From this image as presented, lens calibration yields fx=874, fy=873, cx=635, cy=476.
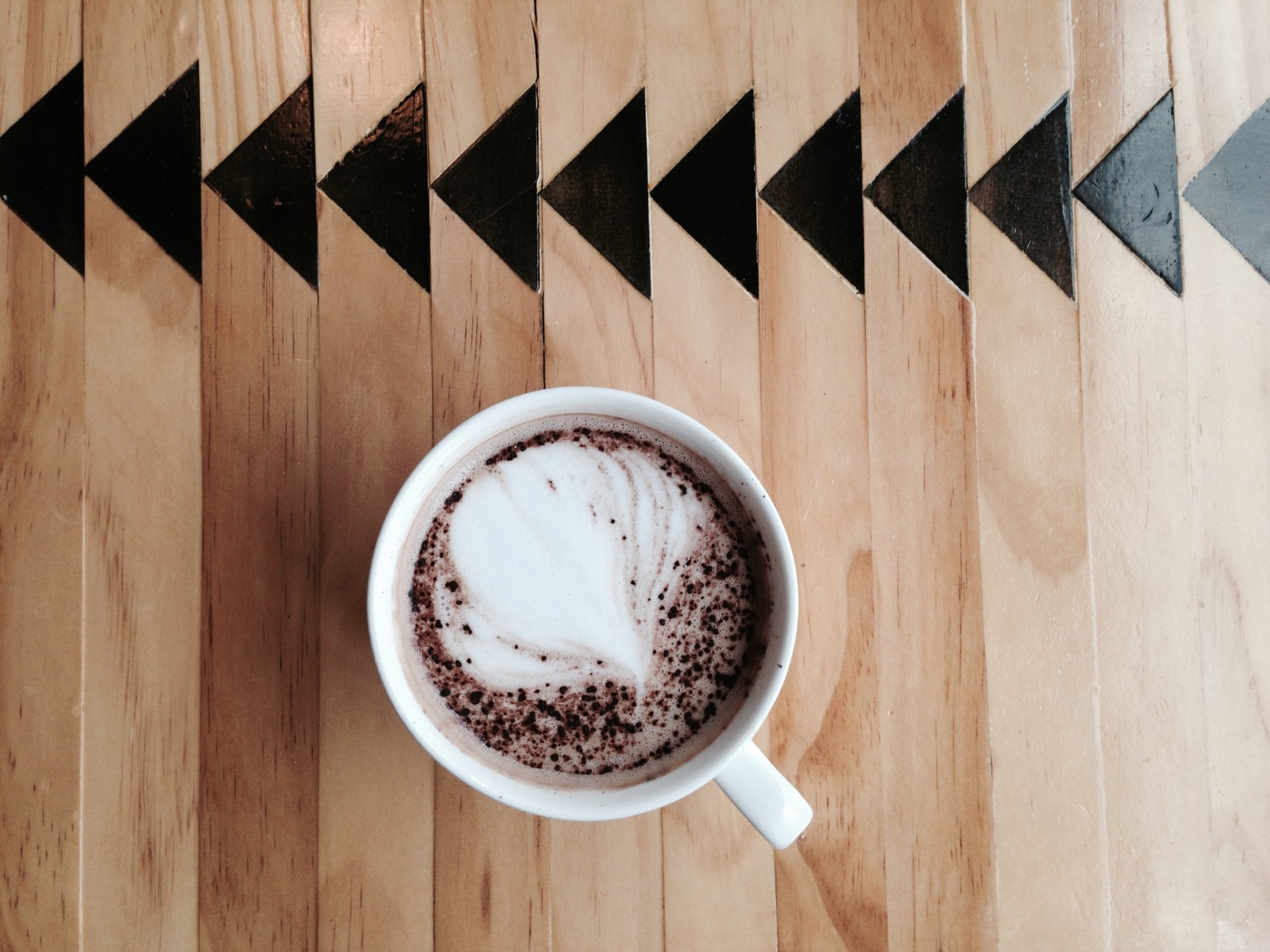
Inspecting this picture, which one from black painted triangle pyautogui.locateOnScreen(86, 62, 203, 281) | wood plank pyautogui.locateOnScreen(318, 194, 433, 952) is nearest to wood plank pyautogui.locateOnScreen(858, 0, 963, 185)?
wood plank pyautogui.locateOnScreen(318, 194, 433, 952)

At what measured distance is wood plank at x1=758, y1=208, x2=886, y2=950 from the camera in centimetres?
56

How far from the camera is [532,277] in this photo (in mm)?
564

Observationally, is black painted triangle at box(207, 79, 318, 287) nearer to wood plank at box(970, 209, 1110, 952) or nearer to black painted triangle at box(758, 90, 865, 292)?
black painted triangle at box(758, 90, 865, 292)

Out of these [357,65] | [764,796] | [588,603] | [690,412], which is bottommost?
[764,796]

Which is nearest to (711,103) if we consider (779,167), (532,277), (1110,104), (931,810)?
(779,167)

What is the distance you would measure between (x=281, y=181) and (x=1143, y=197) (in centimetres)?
57

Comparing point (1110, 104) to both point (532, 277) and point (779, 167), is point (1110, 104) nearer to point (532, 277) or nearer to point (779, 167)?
point (779, 167)

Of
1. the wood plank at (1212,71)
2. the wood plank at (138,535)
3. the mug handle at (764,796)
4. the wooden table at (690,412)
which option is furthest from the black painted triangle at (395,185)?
the wood plank at (1212,71)

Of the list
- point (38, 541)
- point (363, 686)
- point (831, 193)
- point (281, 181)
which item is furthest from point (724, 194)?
point (38, 541)

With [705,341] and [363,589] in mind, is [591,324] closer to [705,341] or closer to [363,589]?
[705,341]

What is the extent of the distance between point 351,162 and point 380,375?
0.46 feet

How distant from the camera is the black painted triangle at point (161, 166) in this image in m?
0.57

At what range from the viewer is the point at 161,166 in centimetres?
A: 57

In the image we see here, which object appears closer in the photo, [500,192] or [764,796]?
[764,796]
